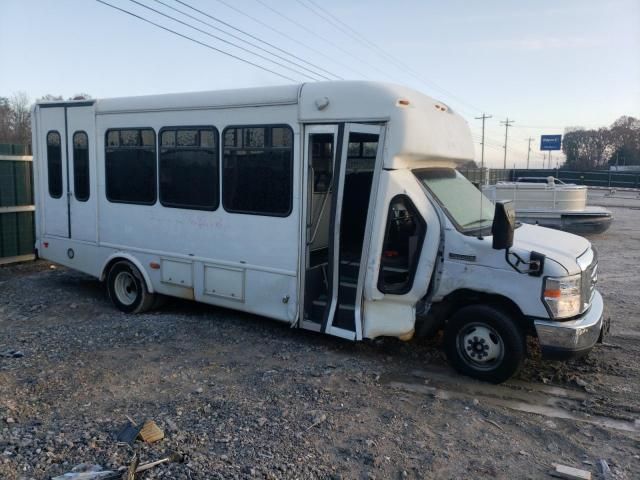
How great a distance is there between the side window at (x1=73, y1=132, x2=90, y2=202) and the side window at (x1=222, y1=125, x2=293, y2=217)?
247 cm

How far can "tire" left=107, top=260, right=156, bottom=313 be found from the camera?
24.9 ft

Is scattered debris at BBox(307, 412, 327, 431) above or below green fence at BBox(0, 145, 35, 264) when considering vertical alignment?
below

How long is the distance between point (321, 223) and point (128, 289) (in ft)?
10.2

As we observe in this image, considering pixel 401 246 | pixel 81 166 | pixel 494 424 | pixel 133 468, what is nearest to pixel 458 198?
pixel 401 246

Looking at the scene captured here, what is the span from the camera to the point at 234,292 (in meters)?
6.78

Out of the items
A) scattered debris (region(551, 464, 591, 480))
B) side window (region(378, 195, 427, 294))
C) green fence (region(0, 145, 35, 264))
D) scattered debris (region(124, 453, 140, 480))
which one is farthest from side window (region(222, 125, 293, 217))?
green fence (region(0, 145, 35, 264))

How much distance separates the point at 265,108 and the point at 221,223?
1.48 m

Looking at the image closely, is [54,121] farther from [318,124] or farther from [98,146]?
[318,124]

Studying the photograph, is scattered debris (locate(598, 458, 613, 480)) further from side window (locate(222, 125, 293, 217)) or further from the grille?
side window (locate(222, 125, 293, 217))

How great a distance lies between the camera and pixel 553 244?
5.59 m

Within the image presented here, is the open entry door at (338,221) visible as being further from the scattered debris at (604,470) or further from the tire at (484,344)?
the scattered debris at (604,470)

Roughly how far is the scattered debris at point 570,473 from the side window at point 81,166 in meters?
6.80

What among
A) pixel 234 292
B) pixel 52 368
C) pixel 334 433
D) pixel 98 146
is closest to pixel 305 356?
pixel 234 292

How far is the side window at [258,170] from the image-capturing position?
6305 mm
